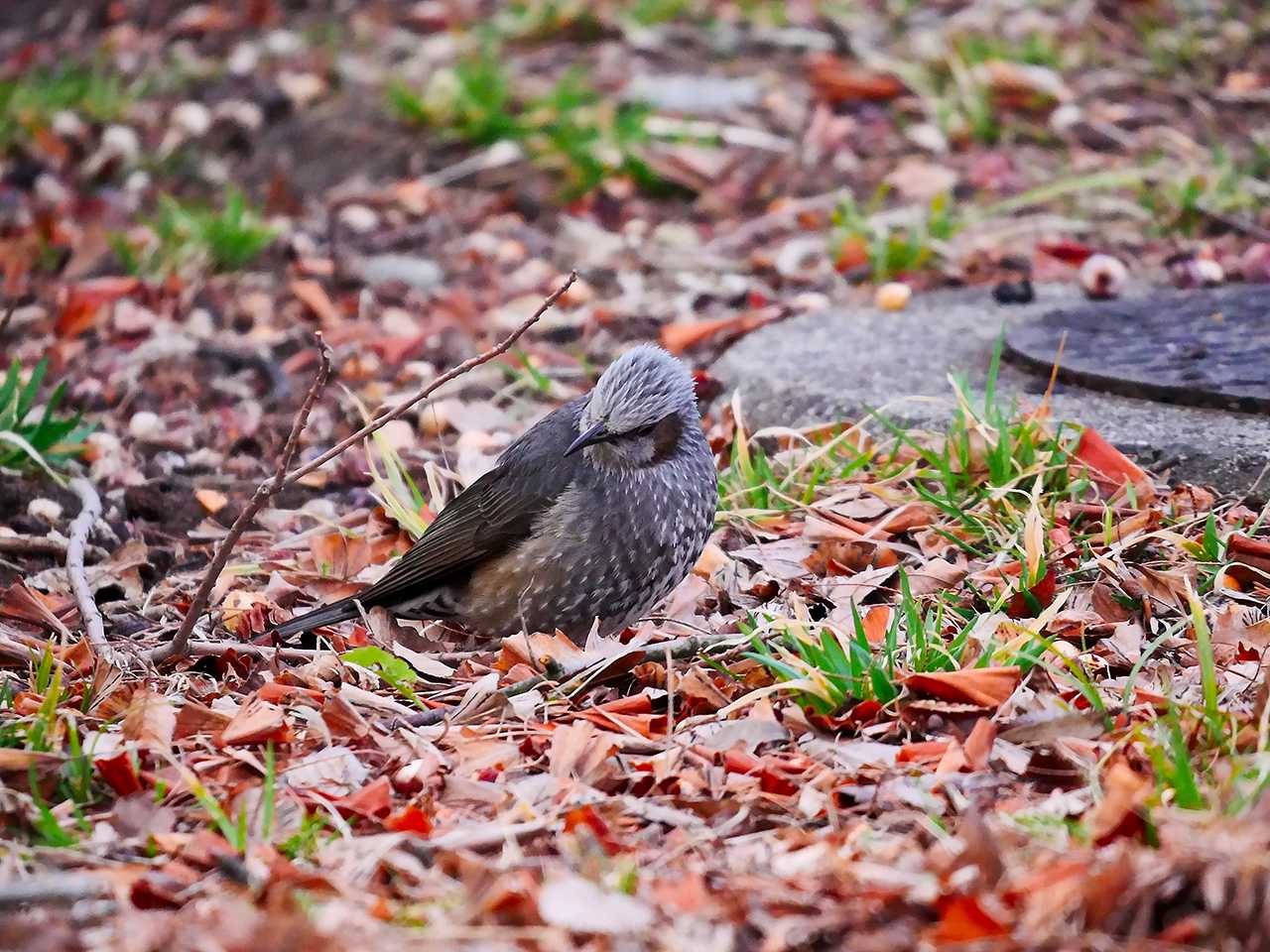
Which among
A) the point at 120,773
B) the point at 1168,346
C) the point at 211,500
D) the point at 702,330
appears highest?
the point at 120,773

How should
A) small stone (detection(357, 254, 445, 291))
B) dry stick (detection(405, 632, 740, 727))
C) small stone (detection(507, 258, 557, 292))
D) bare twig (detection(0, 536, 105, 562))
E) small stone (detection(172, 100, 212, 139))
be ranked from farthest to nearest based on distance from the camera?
small stone (detection(172, 100, 212, 139)) < small stone (detection(357, 254, 445, 291)) < small stone (detection(507, 258, 557, 292)) < bare twig (detection(0, 536, 105, 562)) < dry stick (detection(405, 632, 740, 727))

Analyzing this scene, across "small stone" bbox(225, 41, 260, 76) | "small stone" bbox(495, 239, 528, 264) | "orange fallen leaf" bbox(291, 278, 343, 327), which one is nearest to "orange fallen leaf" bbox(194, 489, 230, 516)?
"orange fallen leaf" bbox(291, 278, 343, 327)

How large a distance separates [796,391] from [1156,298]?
153 centimetres

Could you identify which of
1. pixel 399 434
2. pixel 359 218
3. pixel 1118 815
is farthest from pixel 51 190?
pixel 1118 815

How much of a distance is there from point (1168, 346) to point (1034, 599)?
67.0 inches

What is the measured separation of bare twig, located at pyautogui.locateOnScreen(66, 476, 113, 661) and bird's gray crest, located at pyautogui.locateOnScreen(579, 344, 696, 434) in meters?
1.41

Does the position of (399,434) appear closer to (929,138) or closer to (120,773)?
(120,773)

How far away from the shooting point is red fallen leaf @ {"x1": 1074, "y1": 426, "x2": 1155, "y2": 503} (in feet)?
15.8

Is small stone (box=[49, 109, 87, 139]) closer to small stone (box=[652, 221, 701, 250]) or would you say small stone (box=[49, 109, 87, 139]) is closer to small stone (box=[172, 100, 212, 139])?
small stone (box=[172, 100, 212, 139])

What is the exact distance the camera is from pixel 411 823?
328 centimetres

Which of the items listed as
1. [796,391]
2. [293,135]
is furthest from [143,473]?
[293,135]

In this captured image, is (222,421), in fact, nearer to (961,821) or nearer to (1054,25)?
(961,821)

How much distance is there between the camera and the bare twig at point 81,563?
4426 millimetres

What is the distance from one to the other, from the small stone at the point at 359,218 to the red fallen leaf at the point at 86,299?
3.85ft
